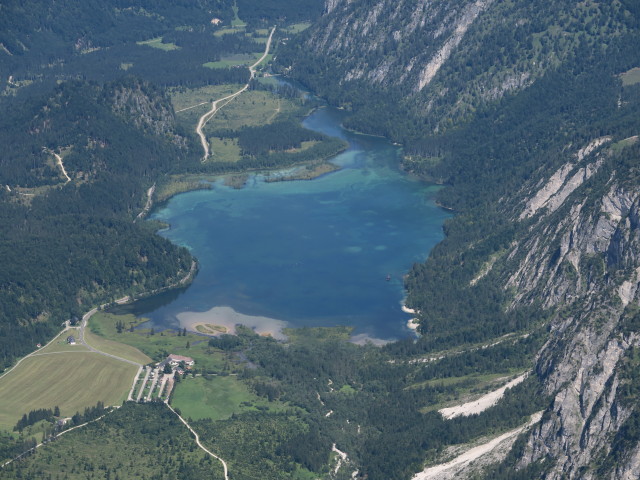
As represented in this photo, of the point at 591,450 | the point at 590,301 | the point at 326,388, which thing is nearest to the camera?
the point at 591,450

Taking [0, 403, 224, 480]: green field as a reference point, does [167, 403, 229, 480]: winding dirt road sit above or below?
below

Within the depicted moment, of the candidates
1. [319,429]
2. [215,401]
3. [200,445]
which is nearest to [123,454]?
[200,445]

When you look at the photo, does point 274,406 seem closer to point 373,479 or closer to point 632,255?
point 373,479

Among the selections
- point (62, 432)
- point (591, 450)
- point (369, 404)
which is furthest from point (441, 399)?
point (62, 432)

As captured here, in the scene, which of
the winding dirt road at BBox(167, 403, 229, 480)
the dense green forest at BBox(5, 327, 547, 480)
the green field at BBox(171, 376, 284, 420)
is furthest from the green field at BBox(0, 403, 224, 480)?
the green field at BBox(171, 376, 284, 420)

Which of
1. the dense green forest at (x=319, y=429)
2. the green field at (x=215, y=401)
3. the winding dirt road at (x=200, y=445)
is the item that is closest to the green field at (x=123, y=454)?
the dense green forest at (x=319, y=429)

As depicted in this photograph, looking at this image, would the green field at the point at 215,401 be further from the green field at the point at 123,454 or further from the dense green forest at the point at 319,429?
the green field at the point at 123,454

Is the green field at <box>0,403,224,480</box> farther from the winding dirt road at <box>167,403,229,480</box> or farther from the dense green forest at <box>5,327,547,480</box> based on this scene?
the winding dirt road at <box>167,403,229,480</box>

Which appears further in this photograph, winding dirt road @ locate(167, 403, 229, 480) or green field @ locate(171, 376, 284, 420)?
green field @ locate(171, 376, 284, 420)
